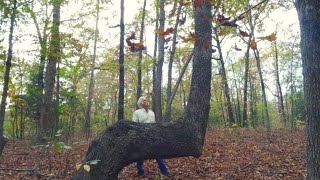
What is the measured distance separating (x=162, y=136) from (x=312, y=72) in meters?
2.91

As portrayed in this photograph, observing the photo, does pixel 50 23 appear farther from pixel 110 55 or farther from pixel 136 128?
pixel 110 55

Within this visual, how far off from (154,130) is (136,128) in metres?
0.34

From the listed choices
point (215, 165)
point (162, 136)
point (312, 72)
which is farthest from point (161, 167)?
point (312, 72)

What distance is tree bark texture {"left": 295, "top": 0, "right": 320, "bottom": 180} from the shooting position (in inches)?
144

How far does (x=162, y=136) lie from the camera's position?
5723 mm

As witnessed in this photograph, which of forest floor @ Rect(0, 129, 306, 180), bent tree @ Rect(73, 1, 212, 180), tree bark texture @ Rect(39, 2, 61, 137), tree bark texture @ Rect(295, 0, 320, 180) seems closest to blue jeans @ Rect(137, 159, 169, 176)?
forest floor @ Rect(0, 129, 306, 180)

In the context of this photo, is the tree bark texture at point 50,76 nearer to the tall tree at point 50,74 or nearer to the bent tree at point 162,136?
the tall tree at point 50,74

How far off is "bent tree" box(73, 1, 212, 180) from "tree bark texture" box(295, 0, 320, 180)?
1764 millimetres

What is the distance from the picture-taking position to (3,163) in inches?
354

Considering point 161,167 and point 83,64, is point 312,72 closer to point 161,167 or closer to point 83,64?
point 161,167

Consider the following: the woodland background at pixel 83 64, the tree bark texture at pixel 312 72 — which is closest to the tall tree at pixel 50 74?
the woodland background at pixel 83 64

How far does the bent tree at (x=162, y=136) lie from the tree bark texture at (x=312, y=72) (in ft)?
5.79

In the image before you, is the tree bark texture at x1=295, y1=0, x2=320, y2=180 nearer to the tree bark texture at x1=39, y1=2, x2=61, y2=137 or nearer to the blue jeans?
the blue jeans

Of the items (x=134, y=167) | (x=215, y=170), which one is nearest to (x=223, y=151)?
(x=215, y=170)
